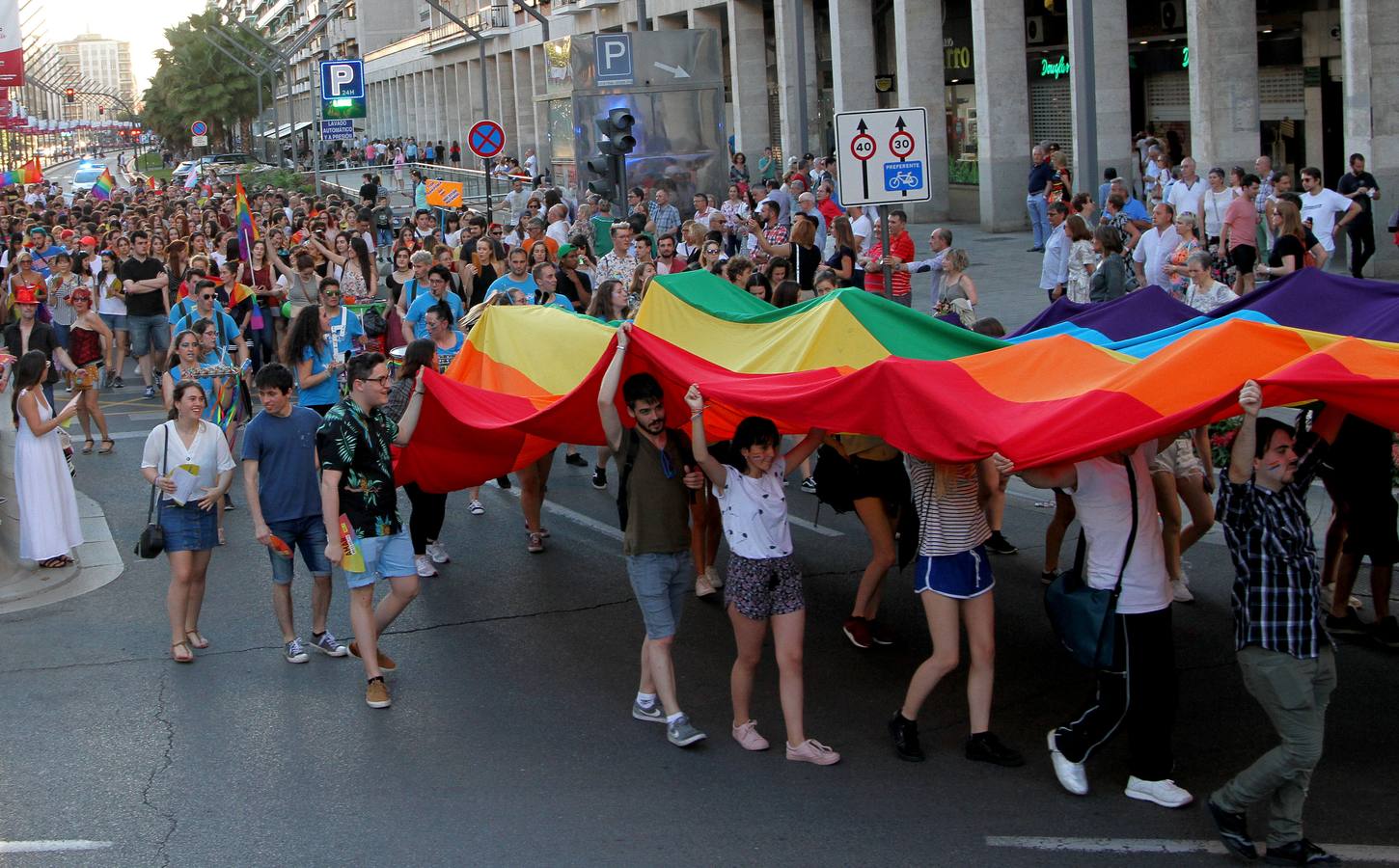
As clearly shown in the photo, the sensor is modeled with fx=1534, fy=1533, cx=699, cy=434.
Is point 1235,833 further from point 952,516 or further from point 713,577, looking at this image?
point 713,577

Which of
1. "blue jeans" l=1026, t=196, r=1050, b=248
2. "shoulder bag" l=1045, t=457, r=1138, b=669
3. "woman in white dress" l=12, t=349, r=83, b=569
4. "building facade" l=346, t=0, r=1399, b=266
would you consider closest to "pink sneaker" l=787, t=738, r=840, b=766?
"shoulder bag" l=1045, t=457, r=1138, b=669

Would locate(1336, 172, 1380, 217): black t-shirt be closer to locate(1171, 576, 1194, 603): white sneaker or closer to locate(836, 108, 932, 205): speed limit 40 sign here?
locate(836, 108, 932, 205): speed limit 40 sign

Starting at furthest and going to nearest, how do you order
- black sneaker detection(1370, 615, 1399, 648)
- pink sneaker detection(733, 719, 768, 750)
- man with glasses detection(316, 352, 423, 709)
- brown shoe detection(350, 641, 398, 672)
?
brown shoe detection(350, 641, 398, 672) → black sneaker detection(1370, 615, 1399, 648) → man with glasses detection(316, 352, 423, 709) → pink sneaker detection(733, 719, 768, 750)

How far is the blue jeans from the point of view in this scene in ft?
88.0

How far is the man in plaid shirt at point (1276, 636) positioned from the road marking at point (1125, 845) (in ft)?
0.38

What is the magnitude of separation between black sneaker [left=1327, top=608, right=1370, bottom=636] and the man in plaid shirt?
2741 millimetres

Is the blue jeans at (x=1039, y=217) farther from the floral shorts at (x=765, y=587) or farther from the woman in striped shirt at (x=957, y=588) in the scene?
the floral shorts at (x=765, y=587)

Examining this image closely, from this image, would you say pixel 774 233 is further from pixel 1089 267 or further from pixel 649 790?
pixel 649 790

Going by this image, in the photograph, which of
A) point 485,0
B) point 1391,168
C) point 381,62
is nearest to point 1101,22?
point 1391,168

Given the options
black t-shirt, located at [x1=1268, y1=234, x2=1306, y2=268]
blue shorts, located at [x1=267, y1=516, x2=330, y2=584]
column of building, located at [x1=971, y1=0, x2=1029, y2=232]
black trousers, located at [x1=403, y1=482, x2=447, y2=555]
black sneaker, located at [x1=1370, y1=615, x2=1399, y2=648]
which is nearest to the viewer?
black sneaker, located at [x1=1370, y1=615, x2=1399, y2=648]

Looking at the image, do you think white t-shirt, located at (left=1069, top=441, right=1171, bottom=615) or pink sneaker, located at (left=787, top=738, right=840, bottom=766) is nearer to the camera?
white t-shirt, located at (left=1069, top=441, right=1171, bottom=615)

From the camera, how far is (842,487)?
28.5ft

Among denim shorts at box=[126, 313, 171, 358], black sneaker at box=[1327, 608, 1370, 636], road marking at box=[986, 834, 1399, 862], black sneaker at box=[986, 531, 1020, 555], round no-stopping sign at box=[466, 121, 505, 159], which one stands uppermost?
round no-stopping sign at box=[466, 121, 505, 159]

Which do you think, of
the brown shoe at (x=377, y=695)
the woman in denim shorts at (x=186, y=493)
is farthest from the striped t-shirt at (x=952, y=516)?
the woman in denim shorts at (x=186, y=493)
